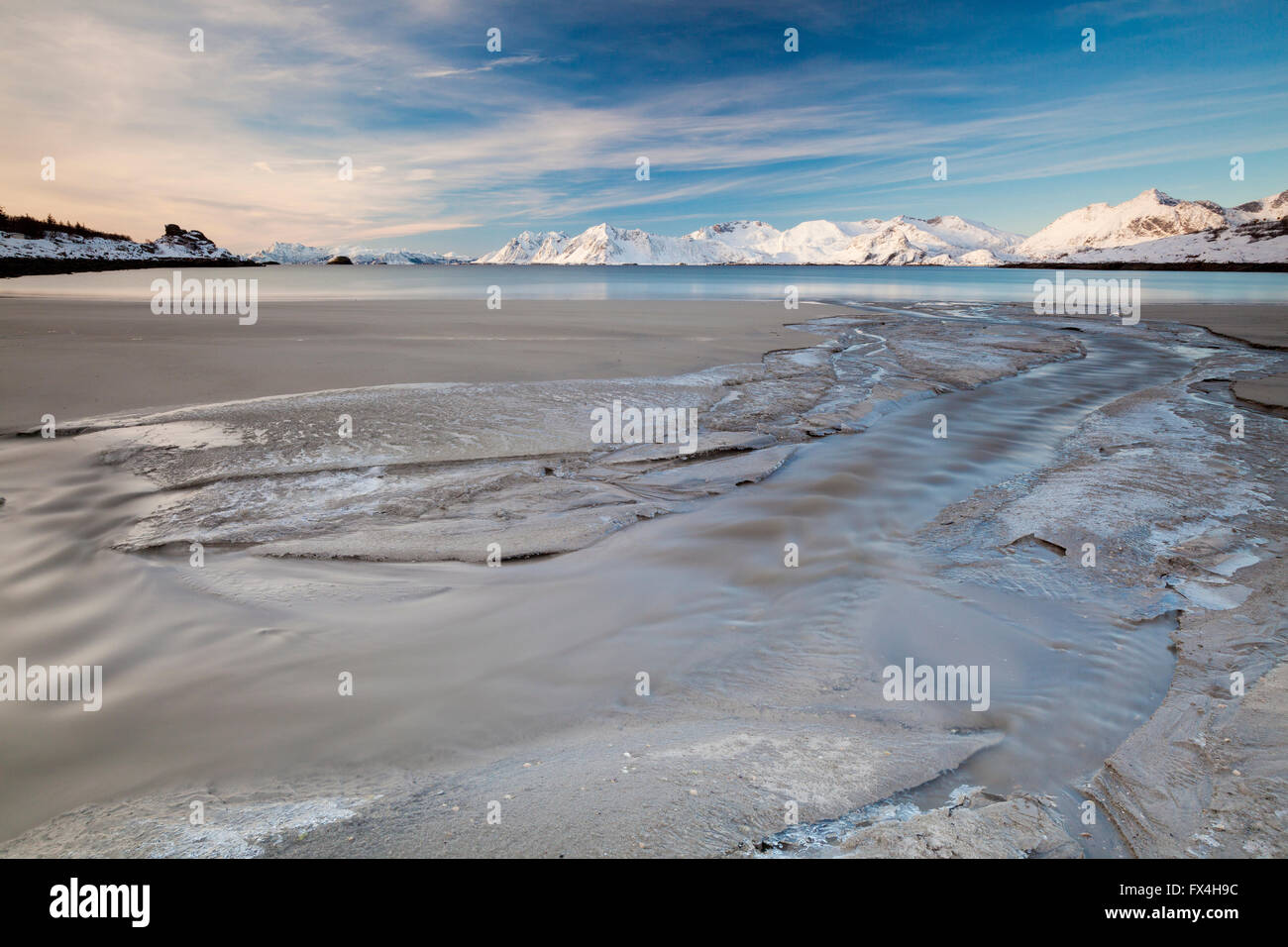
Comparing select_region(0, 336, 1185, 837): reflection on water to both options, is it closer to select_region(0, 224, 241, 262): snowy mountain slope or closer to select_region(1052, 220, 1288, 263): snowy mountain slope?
select_region(0, 224, 241, 262): snowy mountain slope

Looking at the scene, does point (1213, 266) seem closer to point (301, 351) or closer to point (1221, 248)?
point (1221, 248)

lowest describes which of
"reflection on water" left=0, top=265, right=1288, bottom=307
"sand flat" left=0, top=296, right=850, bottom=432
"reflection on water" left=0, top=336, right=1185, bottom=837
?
"reflection on water" left=0, top=336, right=1185, bottom=837

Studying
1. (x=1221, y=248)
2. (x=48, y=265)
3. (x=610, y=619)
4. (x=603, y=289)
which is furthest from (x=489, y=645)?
(x=1221, y=248)

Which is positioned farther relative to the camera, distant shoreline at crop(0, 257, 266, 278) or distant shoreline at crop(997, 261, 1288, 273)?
distant shoreline at crop(997, 261, 1288, 273)

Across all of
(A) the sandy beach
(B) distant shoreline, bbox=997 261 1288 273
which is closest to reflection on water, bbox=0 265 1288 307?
(A) the sandy beach

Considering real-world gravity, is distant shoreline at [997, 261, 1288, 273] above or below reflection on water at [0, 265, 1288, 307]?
above

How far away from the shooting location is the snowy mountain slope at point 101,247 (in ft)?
219

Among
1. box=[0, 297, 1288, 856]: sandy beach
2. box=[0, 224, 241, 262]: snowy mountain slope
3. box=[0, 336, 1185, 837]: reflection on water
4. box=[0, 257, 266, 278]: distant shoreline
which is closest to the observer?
box=[0, 297, 1288, 856]: sandy beach

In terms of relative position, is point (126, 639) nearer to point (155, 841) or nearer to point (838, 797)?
point (155, 841)

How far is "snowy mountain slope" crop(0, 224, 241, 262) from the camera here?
219ft

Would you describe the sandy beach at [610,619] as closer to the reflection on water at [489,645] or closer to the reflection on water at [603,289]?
the reflection on water at [489,645]

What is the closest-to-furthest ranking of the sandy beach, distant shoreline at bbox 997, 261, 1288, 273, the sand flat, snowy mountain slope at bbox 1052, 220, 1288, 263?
the sandy beach, the sand flat, distant shoreline at bbox 997, 261, 1288, 273, snowy mountain slope at bbox 1052, 220, 1288, 263
